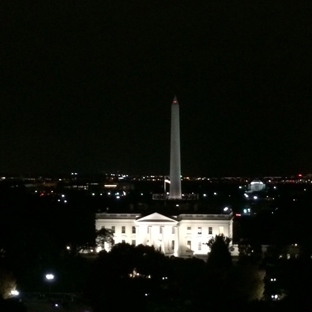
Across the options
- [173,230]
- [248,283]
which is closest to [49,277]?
[248,283]

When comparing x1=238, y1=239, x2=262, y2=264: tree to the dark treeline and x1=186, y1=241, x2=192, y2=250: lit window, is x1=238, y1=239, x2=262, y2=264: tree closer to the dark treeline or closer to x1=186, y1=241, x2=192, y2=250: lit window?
the dark treeline

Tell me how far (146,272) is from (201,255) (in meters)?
24.8

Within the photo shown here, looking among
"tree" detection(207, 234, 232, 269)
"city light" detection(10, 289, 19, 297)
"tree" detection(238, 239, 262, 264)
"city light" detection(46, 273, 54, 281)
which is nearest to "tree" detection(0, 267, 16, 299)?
"city light" detection(10, 289, 19, 297)

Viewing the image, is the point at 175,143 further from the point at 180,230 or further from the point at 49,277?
the point at 49,277

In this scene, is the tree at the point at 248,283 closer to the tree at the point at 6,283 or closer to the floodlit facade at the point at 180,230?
the tree at the point at 6,283

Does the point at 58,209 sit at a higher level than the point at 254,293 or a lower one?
higher

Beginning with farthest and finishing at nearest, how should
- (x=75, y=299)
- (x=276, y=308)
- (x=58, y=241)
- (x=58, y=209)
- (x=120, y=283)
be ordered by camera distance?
(x=58, y=209)
(x=58, y=241)
(x=75, y=299)
(x=120, y=283)
(x=276, y=308)

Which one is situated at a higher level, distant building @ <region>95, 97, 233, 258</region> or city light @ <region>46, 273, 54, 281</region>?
distant building @ <region>95, 97, 233, 258</region>

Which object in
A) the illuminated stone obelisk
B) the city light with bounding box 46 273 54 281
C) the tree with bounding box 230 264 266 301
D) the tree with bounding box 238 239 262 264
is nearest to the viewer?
the tree with bounding box 230 264 266 301

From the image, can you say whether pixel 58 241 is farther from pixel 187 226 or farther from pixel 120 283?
pixel 120 283

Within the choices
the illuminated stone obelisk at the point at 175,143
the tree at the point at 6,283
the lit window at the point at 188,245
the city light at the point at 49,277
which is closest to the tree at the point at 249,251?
the lit window at the point at 188,245

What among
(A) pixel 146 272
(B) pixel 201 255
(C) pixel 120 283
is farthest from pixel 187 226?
(C) pixel 120 283

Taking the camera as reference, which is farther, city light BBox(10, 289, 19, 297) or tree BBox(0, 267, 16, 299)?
city light BBox(10, 289, 19, 297)

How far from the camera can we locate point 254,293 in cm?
4034
